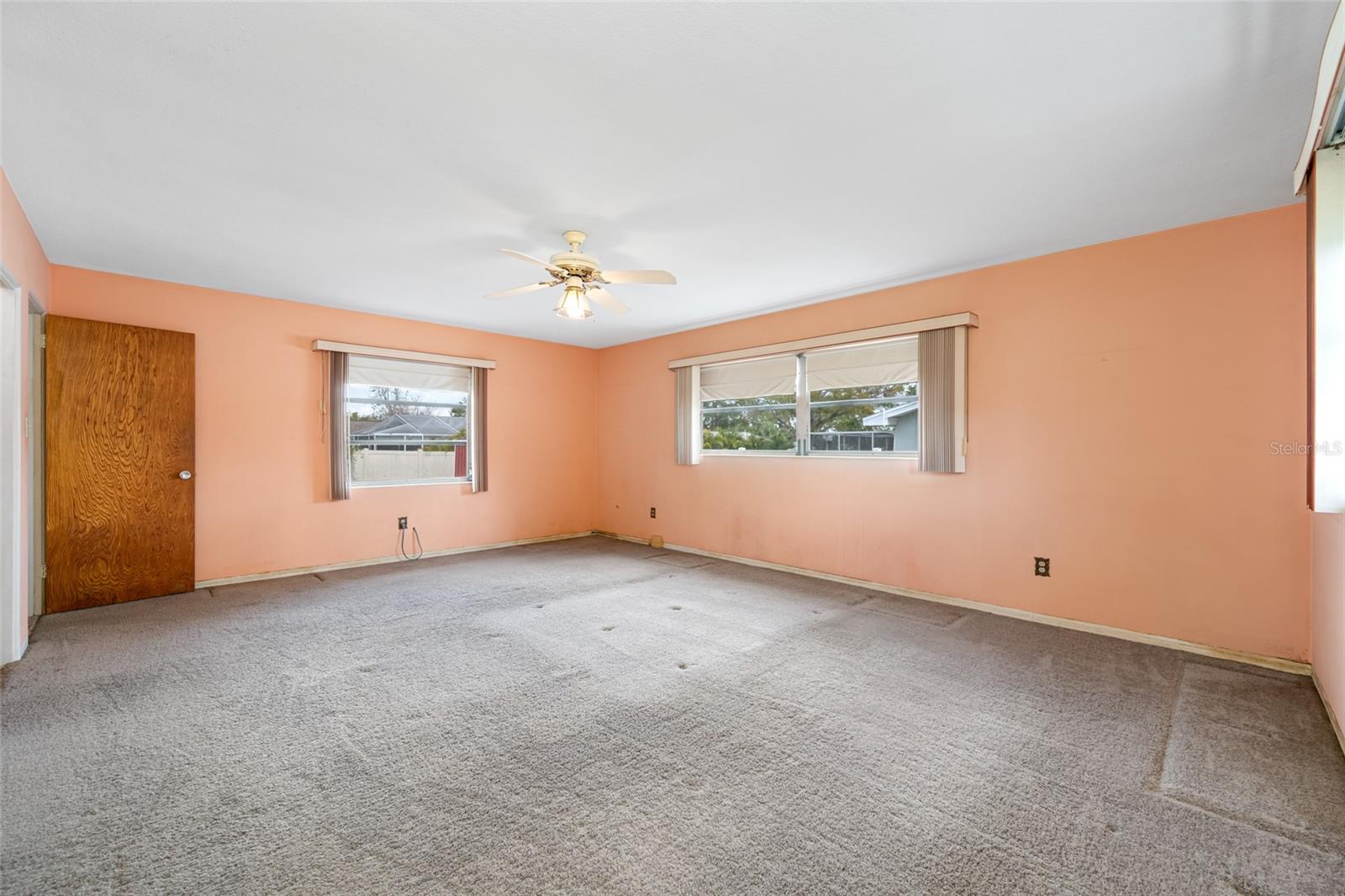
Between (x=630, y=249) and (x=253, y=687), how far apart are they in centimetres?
325

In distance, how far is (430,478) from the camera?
5844 millimetres

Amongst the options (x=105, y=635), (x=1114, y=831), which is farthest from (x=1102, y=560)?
(x=105, y=635)

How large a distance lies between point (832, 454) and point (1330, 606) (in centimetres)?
299

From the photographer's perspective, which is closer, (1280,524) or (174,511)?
(1280,524)

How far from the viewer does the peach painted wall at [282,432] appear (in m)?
4.40

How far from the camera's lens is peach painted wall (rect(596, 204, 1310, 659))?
2.94 metres

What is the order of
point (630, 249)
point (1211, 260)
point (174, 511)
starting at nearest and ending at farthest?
point (1211, 260) < point (630, 249) < point (174, 511)

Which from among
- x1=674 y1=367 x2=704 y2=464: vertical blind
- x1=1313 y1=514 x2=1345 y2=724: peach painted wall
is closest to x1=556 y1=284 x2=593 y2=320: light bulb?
x1=674 y1=367 x2=704 y2=464: vertical blind

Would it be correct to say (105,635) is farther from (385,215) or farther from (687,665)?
(687,665)

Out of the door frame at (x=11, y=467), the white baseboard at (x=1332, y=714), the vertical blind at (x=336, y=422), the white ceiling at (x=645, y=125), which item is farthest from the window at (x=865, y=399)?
the door frame at (x=11, y=467)

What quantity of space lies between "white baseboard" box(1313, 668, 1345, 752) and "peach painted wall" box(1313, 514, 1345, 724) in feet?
0.07

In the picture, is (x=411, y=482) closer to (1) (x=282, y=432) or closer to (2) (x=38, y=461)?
(1) (x=282, y=432)

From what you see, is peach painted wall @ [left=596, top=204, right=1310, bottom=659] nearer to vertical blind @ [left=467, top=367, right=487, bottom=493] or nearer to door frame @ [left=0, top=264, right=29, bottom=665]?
vertical blind @ [left=467, top=367, right=487, bottom=493]

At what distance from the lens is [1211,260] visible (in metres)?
3.11
